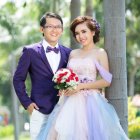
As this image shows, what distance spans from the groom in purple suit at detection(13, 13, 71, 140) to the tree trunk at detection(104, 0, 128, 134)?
0.49m

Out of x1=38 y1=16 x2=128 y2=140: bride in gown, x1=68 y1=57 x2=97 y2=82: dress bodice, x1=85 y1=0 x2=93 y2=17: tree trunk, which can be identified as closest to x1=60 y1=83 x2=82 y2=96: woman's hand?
x1=38 y1=16 x2=128 y2=140: bride in gown

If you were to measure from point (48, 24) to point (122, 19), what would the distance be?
740 mm

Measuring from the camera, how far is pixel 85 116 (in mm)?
5680

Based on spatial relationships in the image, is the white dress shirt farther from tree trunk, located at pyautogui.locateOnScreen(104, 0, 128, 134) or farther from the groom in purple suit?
tree trunk, located at pyautogui.locateOnScreen(104, 0, 128, 134)

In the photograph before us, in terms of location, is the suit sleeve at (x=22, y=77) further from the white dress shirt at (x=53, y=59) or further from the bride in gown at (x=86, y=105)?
the bride in gown at (x=86, y=105)

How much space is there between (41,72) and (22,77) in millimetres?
199

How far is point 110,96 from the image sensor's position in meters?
5.89

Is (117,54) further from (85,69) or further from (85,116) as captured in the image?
(85,116)

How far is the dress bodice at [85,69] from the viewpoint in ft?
19.0

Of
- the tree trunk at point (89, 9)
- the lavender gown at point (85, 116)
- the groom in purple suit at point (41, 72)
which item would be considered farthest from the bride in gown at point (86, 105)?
the tree trunk at point (89, 9)

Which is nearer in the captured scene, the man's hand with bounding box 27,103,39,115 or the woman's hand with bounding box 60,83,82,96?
the woman's hand with bounding box 60,83,82,96

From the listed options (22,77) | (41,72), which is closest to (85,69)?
(41,72)

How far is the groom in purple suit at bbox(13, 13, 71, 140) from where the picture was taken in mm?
5938

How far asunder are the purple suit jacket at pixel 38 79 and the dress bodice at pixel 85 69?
0.21 metres
